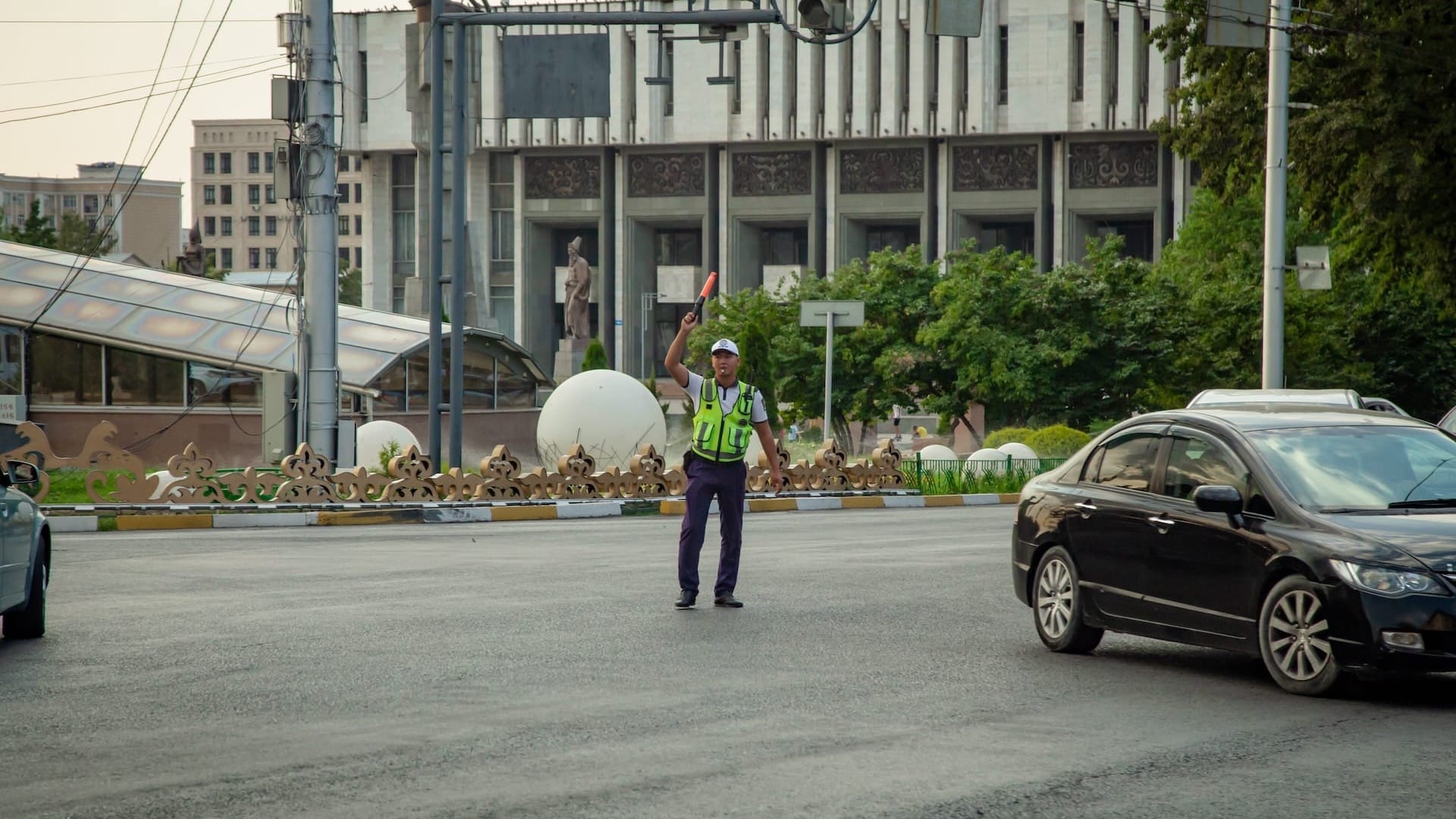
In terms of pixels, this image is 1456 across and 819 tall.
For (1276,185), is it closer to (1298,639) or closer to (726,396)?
(726,396)

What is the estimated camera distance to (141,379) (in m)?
37.5

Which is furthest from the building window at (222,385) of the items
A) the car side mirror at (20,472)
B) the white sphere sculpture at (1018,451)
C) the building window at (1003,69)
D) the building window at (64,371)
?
the building window at (1003,69)

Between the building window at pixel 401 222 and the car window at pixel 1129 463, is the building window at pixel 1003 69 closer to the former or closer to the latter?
the building window at pixel 401 222

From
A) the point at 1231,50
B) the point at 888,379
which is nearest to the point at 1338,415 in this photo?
the point at 1231,50

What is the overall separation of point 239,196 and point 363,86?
313ft

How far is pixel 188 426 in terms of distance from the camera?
37750mm

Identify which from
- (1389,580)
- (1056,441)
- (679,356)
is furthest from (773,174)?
(1389,580)

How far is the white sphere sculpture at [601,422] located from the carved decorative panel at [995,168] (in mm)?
50777

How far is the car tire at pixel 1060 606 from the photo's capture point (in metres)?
9.85

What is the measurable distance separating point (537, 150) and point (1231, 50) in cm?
5927

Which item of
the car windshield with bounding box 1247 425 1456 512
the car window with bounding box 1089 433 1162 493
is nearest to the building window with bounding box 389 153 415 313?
the car window with bounding box 1089 433 1162 493

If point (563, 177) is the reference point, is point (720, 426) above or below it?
below

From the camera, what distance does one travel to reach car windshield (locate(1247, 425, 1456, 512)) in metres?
8.67

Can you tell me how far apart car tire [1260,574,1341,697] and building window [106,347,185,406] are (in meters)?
31.9
